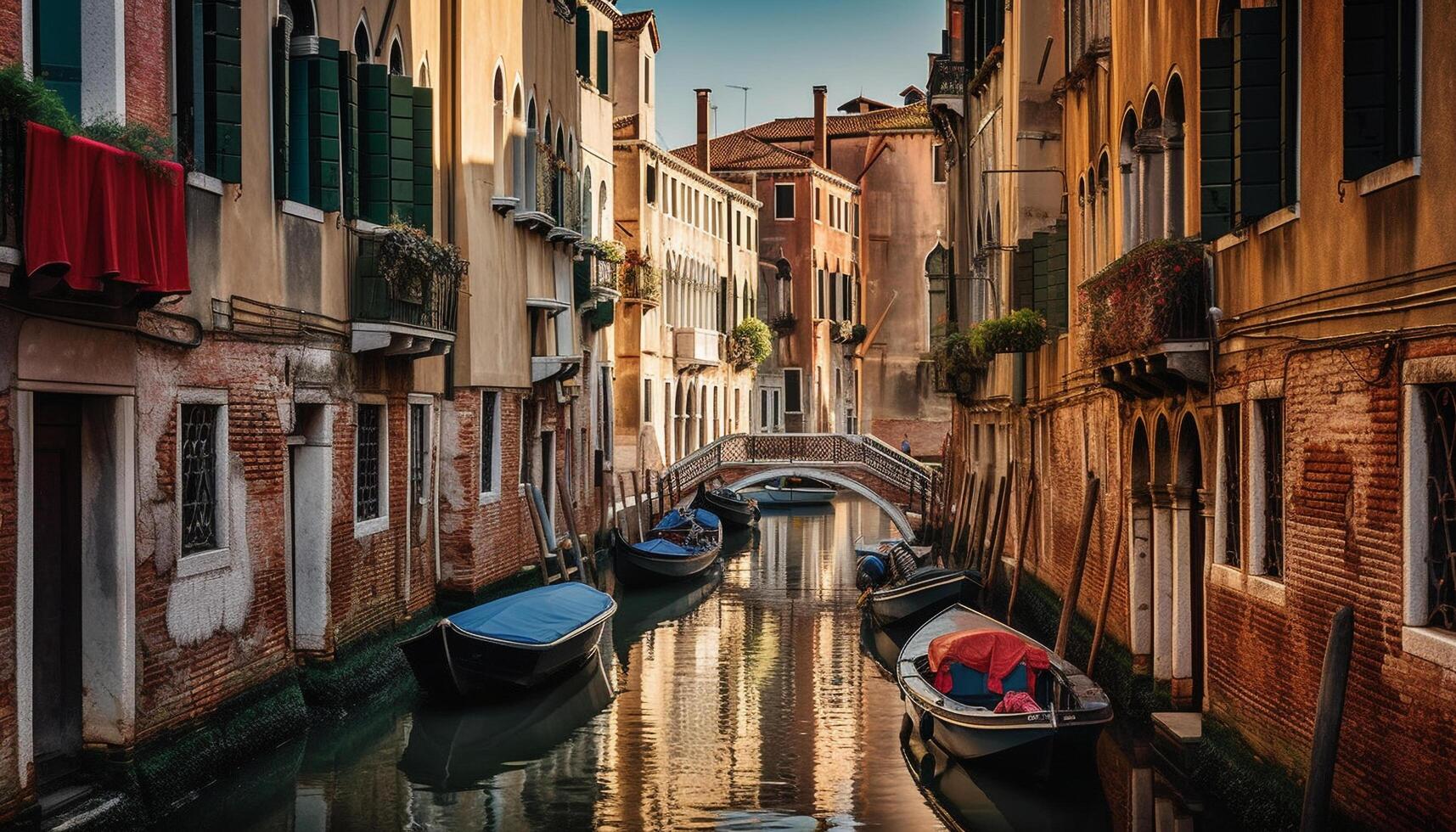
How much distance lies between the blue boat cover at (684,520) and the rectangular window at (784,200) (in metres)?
19.0

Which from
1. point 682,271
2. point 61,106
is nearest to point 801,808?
point 61,106

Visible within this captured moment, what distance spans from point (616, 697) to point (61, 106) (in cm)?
772

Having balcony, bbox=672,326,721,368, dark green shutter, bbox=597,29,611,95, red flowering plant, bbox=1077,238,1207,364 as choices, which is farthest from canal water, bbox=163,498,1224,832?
balcony, bbox=672,326,721,368

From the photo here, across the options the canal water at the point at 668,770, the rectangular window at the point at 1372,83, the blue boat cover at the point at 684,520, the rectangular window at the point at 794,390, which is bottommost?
the canal water at the point at 668,770

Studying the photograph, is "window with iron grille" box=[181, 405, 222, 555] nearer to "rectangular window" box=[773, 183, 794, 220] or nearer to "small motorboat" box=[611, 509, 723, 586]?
"small motorboat" box=[611, 509, 723, 586]

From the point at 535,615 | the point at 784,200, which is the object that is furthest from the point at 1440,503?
the point at 784,200

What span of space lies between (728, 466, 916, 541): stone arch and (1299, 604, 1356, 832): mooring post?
2284 cm

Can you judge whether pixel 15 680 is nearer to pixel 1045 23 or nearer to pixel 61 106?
pixel 61 106

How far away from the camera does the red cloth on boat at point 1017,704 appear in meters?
10.2

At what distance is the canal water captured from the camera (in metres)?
9.42

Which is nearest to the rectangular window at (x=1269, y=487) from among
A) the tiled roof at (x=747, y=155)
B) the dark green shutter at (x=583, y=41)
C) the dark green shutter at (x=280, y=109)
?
the dark green shutter at (x=280, y=109)

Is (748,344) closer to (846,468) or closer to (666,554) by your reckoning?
(846,468)

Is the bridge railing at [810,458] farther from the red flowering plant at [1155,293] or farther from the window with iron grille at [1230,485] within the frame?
the window with iron grille at [1230,485]

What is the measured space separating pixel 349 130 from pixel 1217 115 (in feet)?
19.9
